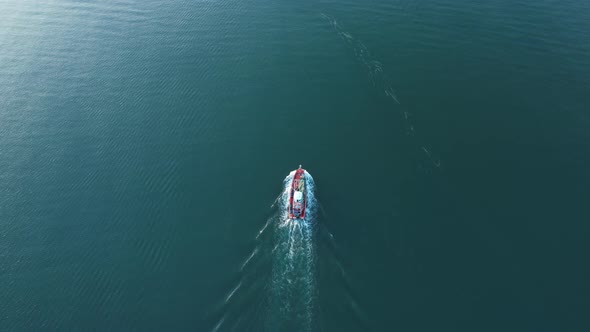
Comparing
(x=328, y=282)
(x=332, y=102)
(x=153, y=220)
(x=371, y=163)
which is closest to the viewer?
(x=328, y=282)

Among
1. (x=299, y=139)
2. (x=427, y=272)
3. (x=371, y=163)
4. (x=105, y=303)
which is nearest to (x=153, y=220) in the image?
(x=105, y=303)

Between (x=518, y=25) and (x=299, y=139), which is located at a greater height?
(x=518, y=25)

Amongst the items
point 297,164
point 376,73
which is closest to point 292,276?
point 297,164

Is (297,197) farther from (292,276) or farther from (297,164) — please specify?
(292,276)

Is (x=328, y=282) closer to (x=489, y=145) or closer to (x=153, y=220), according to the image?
(x=153, y=220)

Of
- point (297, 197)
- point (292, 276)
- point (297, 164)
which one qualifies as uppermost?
point (297, 164)

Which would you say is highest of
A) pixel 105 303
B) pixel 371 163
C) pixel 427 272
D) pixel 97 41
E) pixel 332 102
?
pixel 97 41

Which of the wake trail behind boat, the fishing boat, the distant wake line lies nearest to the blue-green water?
the wake trail behind boat
